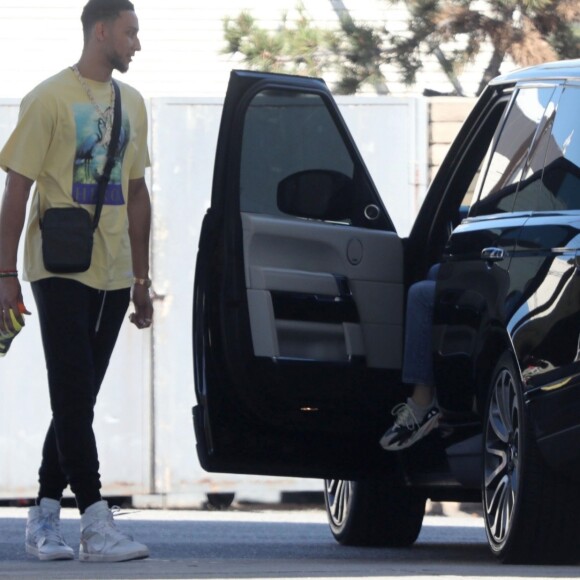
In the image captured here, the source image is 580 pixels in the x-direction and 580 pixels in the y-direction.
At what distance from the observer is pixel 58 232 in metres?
6.29

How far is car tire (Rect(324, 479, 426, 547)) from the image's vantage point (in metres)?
7.60

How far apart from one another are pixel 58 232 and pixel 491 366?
146 centimetres

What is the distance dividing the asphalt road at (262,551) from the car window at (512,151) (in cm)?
119

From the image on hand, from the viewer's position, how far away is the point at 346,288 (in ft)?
22.4

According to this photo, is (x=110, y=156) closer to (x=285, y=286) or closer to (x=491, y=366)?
(x=285, y=286)

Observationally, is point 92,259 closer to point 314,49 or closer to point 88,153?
point 88,153

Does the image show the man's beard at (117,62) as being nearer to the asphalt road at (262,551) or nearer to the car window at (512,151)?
the car window at (512,151)

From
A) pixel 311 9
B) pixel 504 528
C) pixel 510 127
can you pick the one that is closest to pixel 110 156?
pixel 510 127

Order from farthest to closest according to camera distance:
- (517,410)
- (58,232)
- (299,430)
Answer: (299,430) < (58,232) < (517,410)

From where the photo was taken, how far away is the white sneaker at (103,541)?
627cm

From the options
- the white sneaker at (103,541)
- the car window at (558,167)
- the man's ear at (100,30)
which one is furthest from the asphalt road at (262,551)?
the man's ear at (100,30)

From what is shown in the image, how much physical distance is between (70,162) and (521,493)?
1867 mm

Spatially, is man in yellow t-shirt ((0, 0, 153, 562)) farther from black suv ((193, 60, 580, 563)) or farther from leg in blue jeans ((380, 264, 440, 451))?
leg in blue jeans ((380, 264, 440, 451))

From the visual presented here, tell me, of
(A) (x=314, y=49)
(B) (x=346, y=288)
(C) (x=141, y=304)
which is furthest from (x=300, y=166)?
(A) (x=314, y=49)
